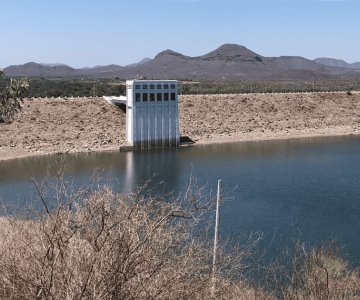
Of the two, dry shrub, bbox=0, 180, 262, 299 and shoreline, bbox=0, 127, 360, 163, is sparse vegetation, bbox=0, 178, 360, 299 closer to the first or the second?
dry shrub, bbox=0, 180, 262, 299

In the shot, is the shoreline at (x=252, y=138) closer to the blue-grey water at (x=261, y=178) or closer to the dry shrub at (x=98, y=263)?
the blue-grey water at (x=261, y=178)

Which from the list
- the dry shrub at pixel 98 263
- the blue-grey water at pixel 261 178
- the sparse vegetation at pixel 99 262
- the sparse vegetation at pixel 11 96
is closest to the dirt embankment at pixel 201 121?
the blue-grey water at pixel 261 178

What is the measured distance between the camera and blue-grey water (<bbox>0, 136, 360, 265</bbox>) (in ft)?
89.6

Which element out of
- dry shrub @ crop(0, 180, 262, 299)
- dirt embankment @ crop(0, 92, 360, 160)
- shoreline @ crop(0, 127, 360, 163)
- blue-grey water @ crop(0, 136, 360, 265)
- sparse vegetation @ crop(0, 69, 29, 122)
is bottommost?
blue-grey water @ crop(0, 136, 360, 265)

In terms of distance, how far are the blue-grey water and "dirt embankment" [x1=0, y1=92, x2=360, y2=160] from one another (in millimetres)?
3766

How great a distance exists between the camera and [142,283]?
8.89 meters

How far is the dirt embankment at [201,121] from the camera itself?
58.2m

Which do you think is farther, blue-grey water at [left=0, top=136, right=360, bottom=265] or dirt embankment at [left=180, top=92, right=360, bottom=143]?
dirt embankment at [left=180, top=92, right=360, bottom=143]

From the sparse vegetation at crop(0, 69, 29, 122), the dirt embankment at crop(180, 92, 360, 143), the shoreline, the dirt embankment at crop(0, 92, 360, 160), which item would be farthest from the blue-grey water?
the dirt embankment at crop(180, 92, 360, 143)

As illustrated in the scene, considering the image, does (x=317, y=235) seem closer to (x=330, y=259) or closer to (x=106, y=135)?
(x=330, y=259)

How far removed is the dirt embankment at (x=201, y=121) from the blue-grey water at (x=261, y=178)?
12.4 ft

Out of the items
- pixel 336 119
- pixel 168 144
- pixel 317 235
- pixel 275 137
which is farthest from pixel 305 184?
pixel 336 119

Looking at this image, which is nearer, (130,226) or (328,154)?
(130,226)

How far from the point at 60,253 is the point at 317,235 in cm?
1943
